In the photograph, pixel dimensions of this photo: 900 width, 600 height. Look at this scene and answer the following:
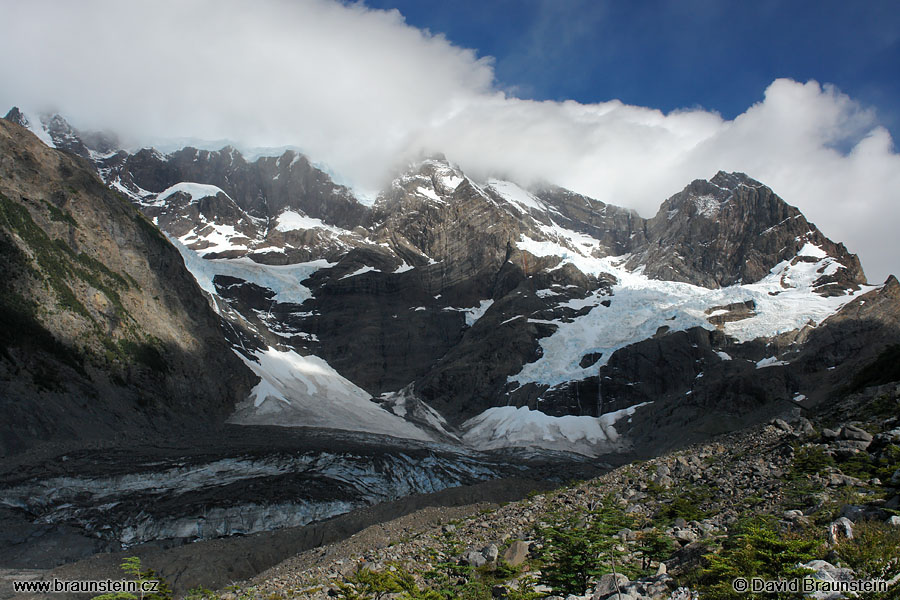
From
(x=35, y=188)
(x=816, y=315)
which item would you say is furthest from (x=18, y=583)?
(x=816, y=315)

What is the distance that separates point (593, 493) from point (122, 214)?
425 ft

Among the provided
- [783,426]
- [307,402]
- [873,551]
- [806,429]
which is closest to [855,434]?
[806,429]

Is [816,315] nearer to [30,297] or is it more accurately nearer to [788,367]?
→ [788,367]

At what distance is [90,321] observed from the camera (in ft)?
352

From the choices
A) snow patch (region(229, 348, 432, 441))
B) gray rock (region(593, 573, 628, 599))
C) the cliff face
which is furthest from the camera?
snow patch (region(229, 348, 432, 441))

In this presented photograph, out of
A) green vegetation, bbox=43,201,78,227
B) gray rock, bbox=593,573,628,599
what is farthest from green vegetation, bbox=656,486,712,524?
green vegetation, bbox=43,201,78,227

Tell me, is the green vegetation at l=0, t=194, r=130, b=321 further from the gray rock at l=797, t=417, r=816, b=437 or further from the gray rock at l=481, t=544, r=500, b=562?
the gray rock at l=797, t=417, r=816, b=437

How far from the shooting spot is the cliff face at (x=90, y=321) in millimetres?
87438

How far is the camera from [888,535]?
42.2ft

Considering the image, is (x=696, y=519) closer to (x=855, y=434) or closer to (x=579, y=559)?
(x=579, y=559)

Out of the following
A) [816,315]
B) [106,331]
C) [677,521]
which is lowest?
[677,521]

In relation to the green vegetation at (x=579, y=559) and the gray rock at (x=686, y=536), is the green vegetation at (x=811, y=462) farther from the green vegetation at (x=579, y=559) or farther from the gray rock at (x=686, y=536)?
the green vegetation at (x=579, y=559)

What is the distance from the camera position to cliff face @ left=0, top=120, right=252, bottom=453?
87438 mm

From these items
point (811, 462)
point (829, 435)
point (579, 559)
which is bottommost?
point (579, 559)
